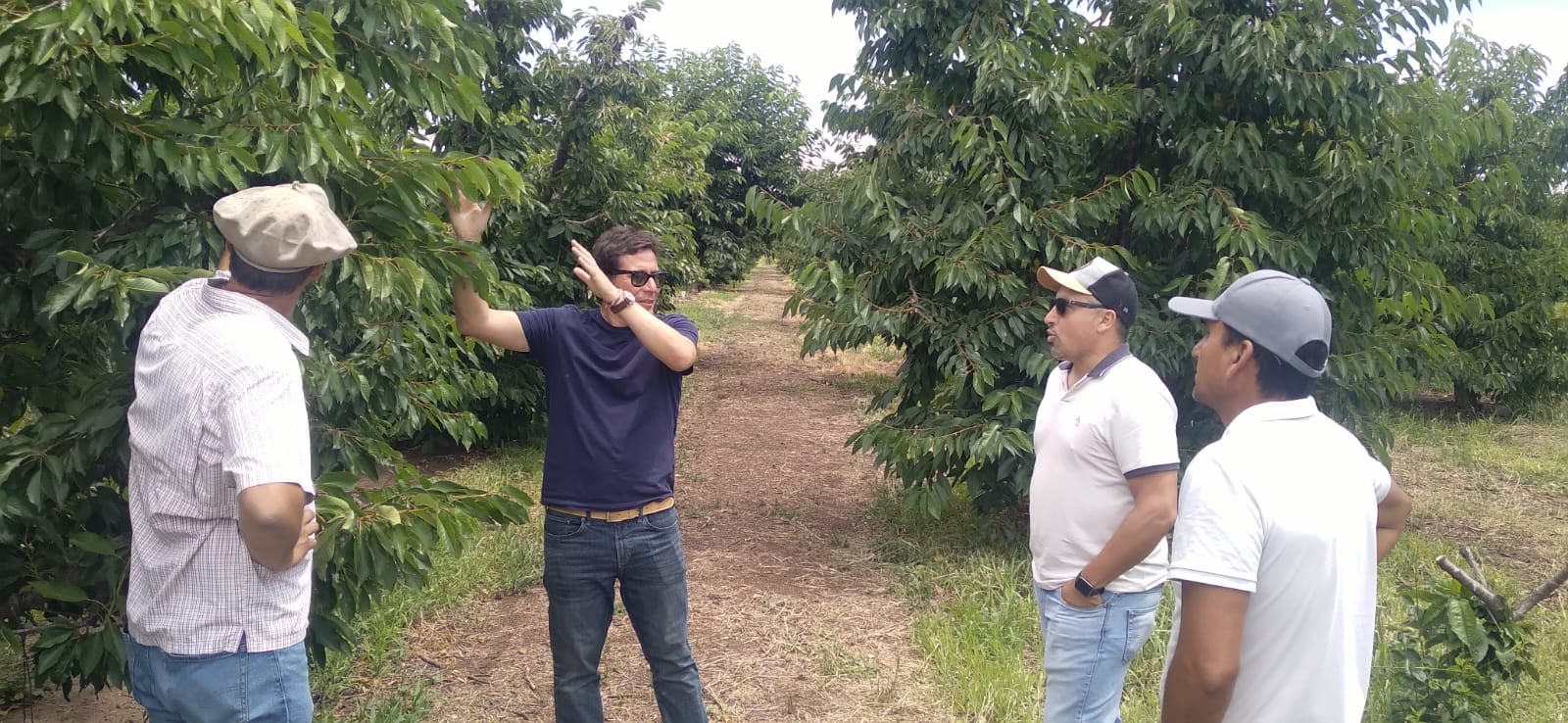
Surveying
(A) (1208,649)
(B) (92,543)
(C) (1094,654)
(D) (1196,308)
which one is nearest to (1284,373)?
(D) (1196,308)

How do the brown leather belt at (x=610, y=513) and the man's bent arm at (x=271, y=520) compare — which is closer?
the man's bent arm at (x=271, y=520)

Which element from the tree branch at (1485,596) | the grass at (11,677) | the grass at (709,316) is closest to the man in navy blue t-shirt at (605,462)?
the grass at (11,677)

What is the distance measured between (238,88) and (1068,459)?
2.46 m

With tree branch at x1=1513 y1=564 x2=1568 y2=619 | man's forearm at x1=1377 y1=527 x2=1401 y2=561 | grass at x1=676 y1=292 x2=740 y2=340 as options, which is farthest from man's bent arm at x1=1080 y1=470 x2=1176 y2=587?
grass at x1=676 y1=292 x2=740 y2=340

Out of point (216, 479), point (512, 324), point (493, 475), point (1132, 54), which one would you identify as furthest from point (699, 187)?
point (216, 479)

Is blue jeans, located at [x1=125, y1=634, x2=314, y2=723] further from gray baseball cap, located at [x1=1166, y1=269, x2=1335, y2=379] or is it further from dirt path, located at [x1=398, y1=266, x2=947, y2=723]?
dirt path, located at [x1=398, y1=266, x2=947, y2=723]

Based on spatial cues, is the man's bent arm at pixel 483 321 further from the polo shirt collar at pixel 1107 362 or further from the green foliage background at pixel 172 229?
the polo shirt collar at pixel 1107 362

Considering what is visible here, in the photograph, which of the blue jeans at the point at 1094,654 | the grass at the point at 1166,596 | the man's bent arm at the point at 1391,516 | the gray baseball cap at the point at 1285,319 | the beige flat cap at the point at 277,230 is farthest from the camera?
the grass at the point at 1166,596

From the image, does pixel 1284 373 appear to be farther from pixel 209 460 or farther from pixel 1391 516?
pixel 209 460

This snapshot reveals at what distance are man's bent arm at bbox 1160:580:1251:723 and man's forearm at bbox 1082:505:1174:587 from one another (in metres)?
0.75

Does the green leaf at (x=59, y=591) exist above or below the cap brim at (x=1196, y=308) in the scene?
below

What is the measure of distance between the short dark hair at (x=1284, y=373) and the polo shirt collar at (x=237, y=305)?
1.82 meters

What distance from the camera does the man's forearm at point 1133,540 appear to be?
2.55 metres

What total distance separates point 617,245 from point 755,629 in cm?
276
